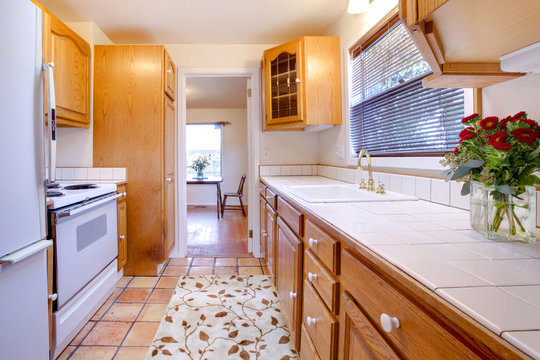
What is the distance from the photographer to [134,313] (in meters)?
2.00

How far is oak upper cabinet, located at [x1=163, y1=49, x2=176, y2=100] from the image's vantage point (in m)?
2.59

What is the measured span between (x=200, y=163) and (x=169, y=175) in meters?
3.70

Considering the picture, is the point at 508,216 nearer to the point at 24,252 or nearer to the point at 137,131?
the point at 24,252

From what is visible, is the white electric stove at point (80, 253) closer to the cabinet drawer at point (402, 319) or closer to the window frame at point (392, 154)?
the cabinet drawer at point (402, 319)

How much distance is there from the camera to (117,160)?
2537 mm

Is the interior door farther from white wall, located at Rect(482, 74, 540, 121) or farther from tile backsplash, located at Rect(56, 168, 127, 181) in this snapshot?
white wall, located at Rect(482, 74, 540, 121)

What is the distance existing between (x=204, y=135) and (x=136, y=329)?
5.38 metres

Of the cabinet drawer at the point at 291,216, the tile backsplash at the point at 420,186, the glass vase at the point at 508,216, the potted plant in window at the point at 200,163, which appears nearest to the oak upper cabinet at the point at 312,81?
the tile backsplash at the point at 420,186

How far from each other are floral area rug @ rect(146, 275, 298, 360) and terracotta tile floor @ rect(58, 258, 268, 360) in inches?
3.5

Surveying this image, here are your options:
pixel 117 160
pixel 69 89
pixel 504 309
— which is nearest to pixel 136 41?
pixel 69 89

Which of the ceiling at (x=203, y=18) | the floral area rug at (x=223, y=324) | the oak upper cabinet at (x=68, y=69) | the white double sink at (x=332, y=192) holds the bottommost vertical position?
the floral area rug at (x=223, y=324)

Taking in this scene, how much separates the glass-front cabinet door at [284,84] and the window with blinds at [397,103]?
445 mm

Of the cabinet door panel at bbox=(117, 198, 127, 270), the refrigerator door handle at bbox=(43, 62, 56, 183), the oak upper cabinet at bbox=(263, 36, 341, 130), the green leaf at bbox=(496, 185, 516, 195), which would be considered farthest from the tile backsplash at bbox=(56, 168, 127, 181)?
the green leaf at bbox=(496, 185, 516, 195)

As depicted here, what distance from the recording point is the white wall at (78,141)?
2.52 meters
